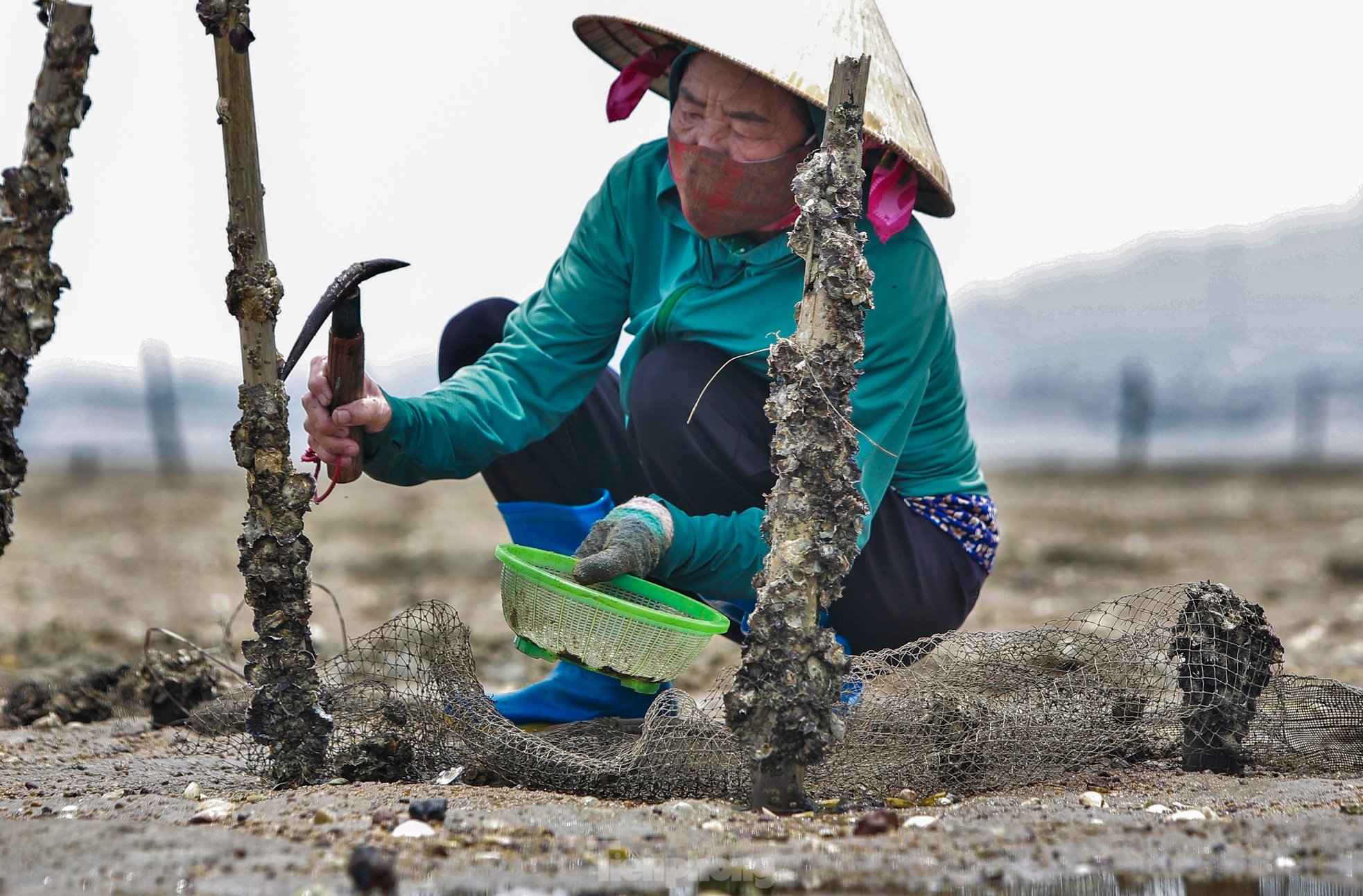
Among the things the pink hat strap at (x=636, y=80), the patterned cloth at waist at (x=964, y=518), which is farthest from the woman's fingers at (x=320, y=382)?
the patterned cloth at waist at (x=964, y=518)

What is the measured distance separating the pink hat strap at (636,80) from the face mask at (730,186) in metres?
0.35

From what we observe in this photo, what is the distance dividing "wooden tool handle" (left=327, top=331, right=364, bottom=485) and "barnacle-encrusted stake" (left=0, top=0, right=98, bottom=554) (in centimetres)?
55

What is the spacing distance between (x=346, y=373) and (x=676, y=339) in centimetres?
97

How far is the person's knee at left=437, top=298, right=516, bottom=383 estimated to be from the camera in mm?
3627

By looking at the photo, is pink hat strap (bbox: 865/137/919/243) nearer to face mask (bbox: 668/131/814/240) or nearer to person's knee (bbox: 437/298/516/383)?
face mask (bbox: 668/131/814/240)

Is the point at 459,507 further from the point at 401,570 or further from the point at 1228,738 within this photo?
the point at 1228,738

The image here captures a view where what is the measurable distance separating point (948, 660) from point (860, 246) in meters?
1.10

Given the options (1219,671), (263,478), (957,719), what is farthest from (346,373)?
(1219,671)

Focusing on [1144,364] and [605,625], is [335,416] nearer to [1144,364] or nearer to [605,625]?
[605,625]

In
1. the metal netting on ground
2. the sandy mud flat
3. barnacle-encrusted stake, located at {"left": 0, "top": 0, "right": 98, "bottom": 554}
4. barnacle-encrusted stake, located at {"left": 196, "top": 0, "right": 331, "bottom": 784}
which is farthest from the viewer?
the metal netting on ground

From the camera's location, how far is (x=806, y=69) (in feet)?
8.98

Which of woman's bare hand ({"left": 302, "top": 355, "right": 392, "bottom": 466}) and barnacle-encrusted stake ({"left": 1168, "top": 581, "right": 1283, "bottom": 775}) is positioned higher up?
woman's bare hand ({"left": 302, "top": 355, "right": 392, "bottom": 466})

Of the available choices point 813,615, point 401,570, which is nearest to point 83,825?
point 813,615

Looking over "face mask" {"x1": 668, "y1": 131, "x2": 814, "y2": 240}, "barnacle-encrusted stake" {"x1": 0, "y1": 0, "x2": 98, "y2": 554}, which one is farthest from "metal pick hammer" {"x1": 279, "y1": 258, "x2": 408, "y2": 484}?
"face mask" {"x1": 668, "y1": 131, "x2": 814, "y2": 240}
